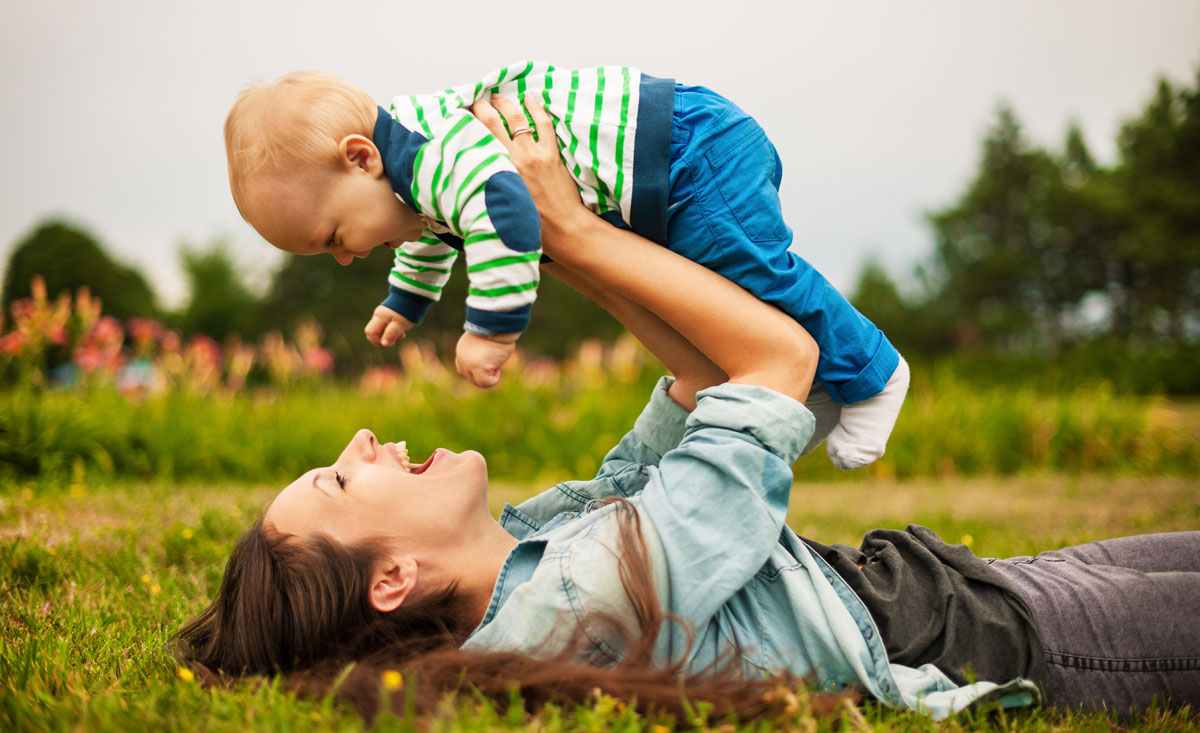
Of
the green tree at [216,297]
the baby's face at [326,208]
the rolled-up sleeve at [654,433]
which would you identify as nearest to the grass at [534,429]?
the rolled-up sleeve at [654,433]

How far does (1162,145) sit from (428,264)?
35615mm

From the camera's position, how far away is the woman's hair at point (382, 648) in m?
1.80

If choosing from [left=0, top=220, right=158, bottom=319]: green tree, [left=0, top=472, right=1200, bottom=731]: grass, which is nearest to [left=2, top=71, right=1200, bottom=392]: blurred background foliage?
[left=0, top=220, right=158, bottom=319]: green tree

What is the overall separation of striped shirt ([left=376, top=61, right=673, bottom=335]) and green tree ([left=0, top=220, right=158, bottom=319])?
17424 millimetres

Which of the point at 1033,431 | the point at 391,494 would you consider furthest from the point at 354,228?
the point at 1033,431

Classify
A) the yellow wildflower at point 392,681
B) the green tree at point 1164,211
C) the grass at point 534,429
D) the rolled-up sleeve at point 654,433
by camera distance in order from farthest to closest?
the green tree at point 1164,211, the grass at point 534,429, the rolled-up sleeve at point 654,433, the yellow wildflower at point 392,681

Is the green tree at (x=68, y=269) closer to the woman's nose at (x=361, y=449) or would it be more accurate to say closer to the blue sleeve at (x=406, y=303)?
the blue sleeve at (x=406, y=303)

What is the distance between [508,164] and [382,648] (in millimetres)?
1235

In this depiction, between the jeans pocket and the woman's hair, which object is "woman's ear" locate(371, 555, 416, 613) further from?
the jeans pocket

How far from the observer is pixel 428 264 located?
2572 mm

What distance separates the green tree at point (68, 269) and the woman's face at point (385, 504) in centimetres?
1730

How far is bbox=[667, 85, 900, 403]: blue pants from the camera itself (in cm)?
218

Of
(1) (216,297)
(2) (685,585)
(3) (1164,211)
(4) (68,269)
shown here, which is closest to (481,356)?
(2) (685,585)

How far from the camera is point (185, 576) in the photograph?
3.43 m
